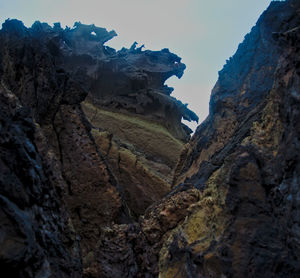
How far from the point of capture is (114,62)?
23.3 m

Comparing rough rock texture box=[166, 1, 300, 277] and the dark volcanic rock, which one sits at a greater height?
rough rock texture box=[166, 1, 300, 277]

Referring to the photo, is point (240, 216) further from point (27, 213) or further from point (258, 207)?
point (27, 213)

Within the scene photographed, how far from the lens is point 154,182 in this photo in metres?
13.9

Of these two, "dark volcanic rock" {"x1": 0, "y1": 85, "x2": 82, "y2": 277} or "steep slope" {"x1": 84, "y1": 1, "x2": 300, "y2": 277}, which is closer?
"dark volcanic rock" {"x1": 0, "y1": 85, "x2": 82, "y2": 277}

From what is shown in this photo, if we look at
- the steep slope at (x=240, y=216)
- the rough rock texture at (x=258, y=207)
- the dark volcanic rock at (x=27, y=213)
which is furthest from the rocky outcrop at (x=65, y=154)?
the rough rock texture at (x=258, y=207)

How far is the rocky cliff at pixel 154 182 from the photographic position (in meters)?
4.55

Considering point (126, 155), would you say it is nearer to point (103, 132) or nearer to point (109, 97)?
point (103, 132)

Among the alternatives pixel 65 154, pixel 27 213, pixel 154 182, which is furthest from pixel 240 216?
pixel 154 182

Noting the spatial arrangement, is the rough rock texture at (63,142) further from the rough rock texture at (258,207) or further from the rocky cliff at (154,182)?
the rough rock texture at (258,207)

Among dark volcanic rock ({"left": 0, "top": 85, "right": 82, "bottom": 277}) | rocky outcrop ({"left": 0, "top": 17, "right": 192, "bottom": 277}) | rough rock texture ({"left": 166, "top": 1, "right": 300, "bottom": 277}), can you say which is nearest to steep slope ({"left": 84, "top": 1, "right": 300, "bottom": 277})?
rough rock texture ({"left": 166, "top": 1, "right": 300, "bottom": 277})

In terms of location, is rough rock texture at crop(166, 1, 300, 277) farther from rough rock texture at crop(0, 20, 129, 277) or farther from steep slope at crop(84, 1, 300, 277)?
rough rock texture at crop(0, 20, 129, 277)

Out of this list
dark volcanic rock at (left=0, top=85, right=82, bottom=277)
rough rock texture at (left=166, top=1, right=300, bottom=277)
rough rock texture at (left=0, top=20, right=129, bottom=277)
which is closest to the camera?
dark volcanic rock at (left=0, top=85, right=82, bottom=277)

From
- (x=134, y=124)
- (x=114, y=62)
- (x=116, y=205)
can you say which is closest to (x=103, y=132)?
(x=134, y=124)

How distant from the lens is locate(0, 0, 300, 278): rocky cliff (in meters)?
4.55
